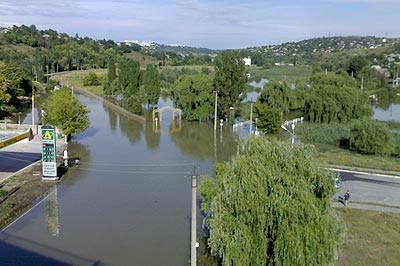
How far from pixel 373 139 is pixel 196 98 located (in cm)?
1501

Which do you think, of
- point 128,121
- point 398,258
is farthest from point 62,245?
point 128,121

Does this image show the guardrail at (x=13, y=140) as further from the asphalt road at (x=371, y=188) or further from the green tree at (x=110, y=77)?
the green tree at (x=110, y=77)

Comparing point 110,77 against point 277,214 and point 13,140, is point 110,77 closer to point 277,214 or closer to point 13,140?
point 13,140

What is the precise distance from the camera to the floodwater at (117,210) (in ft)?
41.0

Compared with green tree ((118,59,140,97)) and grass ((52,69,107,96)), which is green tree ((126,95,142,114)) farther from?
grass ((52,69,107,96))

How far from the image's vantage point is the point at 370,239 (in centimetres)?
1318

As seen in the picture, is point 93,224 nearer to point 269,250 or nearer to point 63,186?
point 63,186

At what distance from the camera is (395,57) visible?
107 m

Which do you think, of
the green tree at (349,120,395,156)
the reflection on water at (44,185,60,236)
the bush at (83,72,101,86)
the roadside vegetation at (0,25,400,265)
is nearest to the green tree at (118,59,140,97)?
the roadside vegetation at (0,25,400,265)

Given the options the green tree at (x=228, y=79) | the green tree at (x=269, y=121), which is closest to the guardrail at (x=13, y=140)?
the green tree at (x=228, y=79)

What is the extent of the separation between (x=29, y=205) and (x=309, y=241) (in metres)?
11.2

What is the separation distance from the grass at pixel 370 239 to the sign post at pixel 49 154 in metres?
12.3

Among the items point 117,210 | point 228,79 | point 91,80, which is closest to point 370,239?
point 117,210

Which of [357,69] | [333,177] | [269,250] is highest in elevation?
[357,69]
